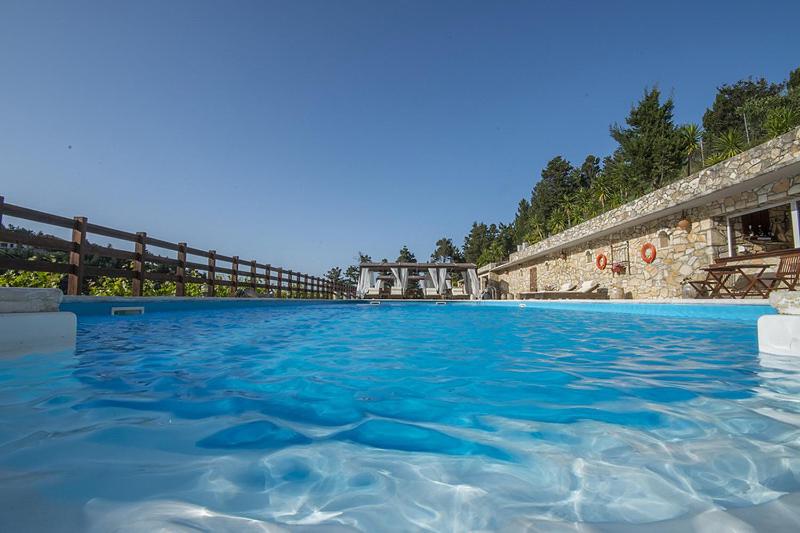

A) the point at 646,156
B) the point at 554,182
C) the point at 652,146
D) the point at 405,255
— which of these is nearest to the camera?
the point at 652,146

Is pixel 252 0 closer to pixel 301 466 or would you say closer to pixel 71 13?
pixel 71 13

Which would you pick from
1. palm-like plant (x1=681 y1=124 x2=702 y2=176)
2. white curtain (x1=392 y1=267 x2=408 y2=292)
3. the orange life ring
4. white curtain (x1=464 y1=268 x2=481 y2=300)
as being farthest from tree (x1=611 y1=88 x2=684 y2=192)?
white curtain (x1=392 y1=267 x2=408 y2=292)

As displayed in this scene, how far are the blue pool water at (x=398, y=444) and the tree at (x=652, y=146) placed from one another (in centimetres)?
1826

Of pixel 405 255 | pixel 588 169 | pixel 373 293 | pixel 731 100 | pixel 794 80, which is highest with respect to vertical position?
pixel 731 100

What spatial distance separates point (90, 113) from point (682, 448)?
12.0 metres

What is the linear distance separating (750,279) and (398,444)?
8.54 metres

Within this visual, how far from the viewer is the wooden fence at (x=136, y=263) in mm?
4766

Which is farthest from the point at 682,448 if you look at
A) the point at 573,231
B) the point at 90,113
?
the point at 573,231

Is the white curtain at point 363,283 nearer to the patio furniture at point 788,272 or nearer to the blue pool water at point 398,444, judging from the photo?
the patio furniture at point 788,272

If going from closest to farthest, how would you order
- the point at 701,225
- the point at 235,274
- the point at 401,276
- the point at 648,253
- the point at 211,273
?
1. the point at 701,225
2. the point at 211,273
3. the point at 648,253
4. the point at 235,274
5. the point at 401,276

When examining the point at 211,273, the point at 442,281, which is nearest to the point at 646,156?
the point at 442,281

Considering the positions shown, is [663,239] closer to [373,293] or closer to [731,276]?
[731,276]

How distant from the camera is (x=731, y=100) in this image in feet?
105

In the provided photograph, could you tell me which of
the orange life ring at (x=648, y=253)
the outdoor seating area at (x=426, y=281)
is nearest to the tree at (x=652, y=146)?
the orange life ring at (x=648, y=253)
